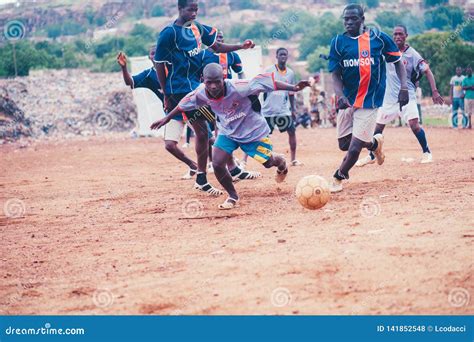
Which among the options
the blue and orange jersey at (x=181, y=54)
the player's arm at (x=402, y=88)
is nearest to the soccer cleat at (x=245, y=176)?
the blue and orange jersey at (x=181, y=54)

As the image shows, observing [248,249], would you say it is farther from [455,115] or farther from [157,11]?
[157,11]

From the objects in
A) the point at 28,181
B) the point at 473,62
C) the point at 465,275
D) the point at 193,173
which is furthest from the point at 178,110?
the point at 473,62

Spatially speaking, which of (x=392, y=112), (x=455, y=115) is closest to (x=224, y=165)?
(x=392, y=112)

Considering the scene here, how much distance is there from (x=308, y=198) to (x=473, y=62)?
23164mm

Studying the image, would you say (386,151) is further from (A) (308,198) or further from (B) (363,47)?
(A) (308,198)

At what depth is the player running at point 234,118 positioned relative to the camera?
8.47 meters

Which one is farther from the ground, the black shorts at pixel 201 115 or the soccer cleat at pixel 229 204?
the black shorts at pixel 201 115

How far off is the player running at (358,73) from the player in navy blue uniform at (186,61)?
1.39 metres

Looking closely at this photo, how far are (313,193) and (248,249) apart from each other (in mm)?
1479

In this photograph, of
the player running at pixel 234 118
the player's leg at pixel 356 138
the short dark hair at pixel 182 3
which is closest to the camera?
the player running at pixel 234 118

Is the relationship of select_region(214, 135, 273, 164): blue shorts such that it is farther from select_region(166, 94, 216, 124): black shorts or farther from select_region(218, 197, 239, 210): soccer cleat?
select_region(166, 94, 216, 124): black shorts

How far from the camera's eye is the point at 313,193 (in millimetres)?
7750

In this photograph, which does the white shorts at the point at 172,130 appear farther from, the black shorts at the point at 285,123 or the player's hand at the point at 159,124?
the black shorts at the point at 285,123

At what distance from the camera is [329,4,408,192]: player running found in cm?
879
